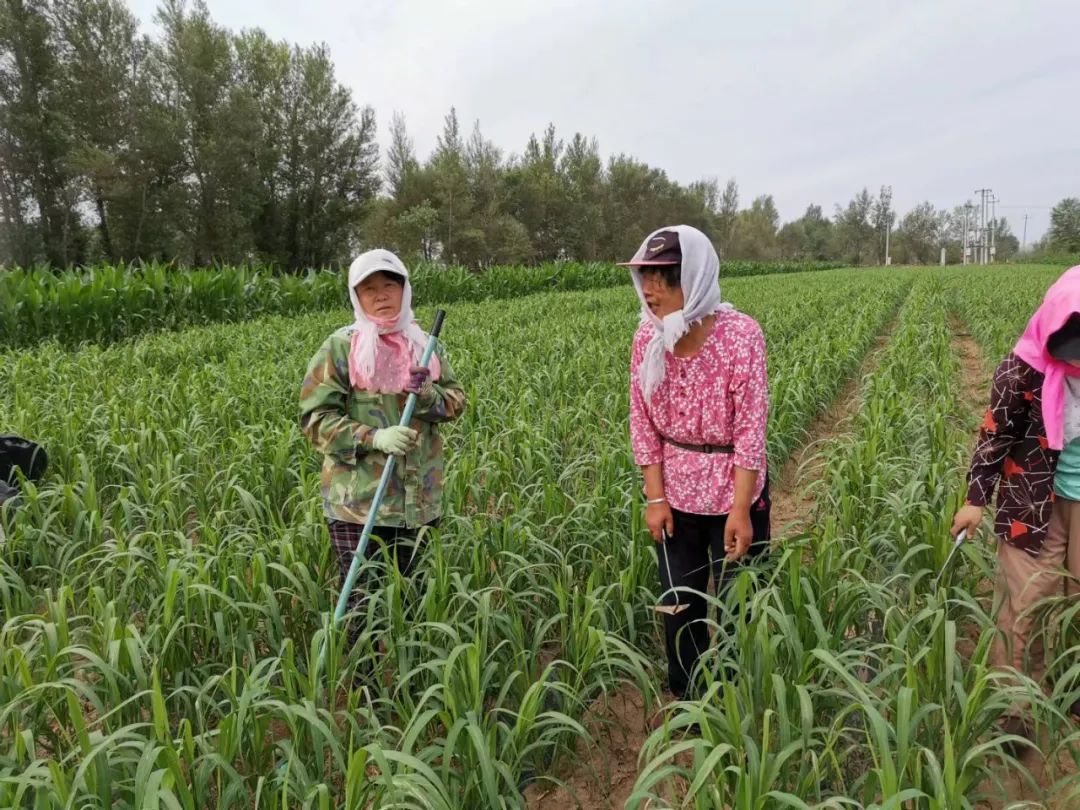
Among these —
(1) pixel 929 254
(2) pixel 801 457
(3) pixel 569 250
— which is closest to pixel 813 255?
(1) pixel 929 254

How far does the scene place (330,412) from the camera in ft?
7.18

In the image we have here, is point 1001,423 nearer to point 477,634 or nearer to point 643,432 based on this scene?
point 643,432

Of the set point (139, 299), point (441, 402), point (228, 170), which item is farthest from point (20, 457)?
point (228, 170)

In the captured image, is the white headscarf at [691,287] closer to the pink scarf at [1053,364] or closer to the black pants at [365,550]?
the pink scarf at [1053,364]

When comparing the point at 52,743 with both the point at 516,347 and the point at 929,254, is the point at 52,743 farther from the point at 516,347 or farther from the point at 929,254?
the point at 929,254

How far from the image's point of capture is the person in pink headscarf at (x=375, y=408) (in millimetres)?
2154

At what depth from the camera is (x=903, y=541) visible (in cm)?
259

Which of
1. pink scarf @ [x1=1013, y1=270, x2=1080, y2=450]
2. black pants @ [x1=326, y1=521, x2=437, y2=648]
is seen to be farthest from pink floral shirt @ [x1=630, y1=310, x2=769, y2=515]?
black pants @ [x1=326, y1=521, x2=437, y2=648]

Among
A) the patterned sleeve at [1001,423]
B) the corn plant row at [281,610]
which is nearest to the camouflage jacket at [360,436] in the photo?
the corn plant row at [281,610]

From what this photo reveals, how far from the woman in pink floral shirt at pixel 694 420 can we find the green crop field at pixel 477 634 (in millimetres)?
162

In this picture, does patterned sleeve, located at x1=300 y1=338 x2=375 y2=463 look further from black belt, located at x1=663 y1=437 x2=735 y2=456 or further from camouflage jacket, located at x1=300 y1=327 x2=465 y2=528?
black belt, located at x1=663 y1=437 x2=735 y2=456

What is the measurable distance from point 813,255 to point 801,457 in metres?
76.3

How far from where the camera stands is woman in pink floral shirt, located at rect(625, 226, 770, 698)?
1.82m

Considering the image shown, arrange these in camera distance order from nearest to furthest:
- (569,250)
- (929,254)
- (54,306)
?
(54,306), (569,250), (929,254)
